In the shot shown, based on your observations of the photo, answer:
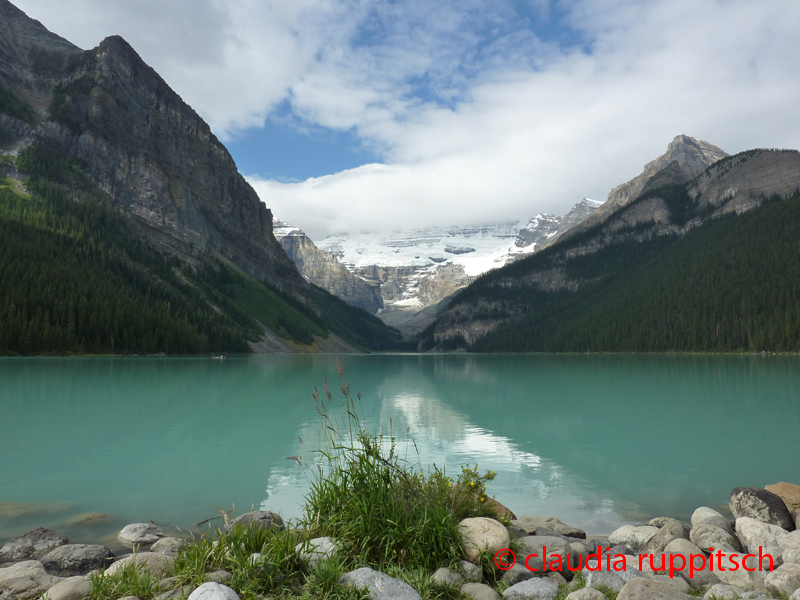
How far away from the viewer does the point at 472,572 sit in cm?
705

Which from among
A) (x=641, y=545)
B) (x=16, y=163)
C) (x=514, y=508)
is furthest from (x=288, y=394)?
(x=16, y=163)

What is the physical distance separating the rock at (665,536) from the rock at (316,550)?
5.86 m

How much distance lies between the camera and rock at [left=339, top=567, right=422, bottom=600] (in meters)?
5.88

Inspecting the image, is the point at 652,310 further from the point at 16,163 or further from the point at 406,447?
the point at 16,163

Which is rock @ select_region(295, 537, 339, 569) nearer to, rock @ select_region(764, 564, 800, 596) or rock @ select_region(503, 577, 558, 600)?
rock @ select_region(503, 577, 558, 600)

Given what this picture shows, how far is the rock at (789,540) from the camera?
8606 millimetres

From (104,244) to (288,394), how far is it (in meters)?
126

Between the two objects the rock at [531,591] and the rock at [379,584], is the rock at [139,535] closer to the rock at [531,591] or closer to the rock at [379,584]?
the rock at [379,584]

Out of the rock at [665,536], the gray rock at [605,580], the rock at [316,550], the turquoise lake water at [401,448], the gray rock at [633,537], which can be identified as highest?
the rock at [316,550]

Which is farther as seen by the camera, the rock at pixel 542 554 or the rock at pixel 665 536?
the rock at pixel 665 536

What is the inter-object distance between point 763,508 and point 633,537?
319 centimetres

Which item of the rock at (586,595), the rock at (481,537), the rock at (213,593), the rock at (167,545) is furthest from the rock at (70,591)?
the rock at (586,595)

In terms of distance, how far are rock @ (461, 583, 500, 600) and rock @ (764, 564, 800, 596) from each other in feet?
13.0

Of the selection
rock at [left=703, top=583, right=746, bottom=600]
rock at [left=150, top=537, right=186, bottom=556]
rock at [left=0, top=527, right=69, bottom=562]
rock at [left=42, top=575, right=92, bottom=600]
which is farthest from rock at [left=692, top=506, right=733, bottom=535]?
rock at [left=0, top=527, right=69, bottom=562]
